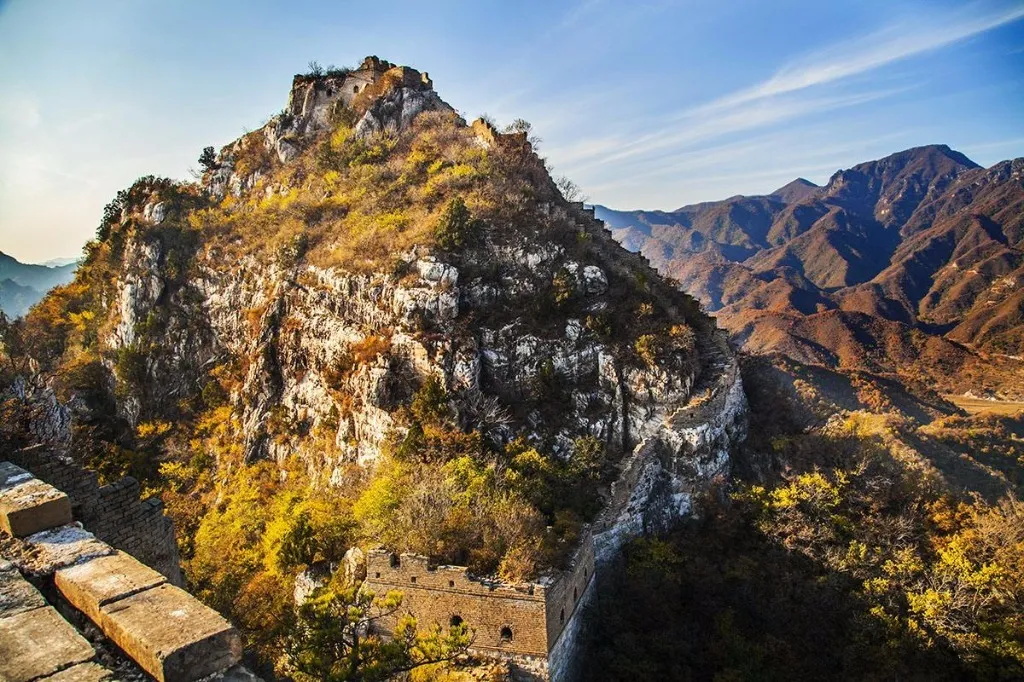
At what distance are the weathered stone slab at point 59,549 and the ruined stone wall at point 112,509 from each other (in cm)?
265

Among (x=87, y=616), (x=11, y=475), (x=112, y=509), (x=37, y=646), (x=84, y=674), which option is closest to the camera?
(x=84, y=674)

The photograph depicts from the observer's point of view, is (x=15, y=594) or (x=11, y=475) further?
(x=11, y=475)

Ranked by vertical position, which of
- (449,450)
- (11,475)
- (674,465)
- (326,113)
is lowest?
(674,465)

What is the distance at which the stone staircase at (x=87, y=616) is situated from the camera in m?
4.02

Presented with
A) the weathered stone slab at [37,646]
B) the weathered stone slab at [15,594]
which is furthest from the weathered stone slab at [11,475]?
the weathered stone slab at [37,646]

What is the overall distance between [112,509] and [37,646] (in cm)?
577

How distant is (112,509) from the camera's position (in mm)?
9070

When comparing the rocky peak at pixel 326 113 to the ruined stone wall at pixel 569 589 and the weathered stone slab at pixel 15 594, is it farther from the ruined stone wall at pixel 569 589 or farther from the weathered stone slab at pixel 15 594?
the weathered stone slab at pixel 15 594

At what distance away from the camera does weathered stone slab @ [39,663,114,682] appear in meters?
3.77

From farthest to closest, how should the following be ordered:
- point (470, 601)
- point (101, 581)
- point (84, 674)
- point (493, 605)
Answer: point (470, 601) < point (493, 605) < point (101, 581) < point (84, 674)

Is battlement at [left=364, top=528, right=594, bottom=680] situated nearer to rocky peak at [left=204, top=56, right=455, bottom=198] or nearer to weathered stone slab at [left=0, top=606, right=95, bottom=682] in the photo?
weathered stone slab at [left=0, top=606, right=95, bottom=682]

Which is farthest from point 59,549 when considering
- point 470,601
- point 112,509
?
point 470,601

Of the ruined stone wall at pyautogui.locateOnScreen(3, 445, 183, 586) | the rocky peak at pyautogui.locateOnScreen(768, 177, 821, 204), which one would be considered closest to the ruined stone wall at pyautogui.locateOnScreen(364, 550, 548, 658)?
the ruined stone wall at pyautogui.locateOnScreen(3, 445, 183, 586)

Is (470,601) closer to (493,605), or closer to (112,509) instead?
(493,605)
